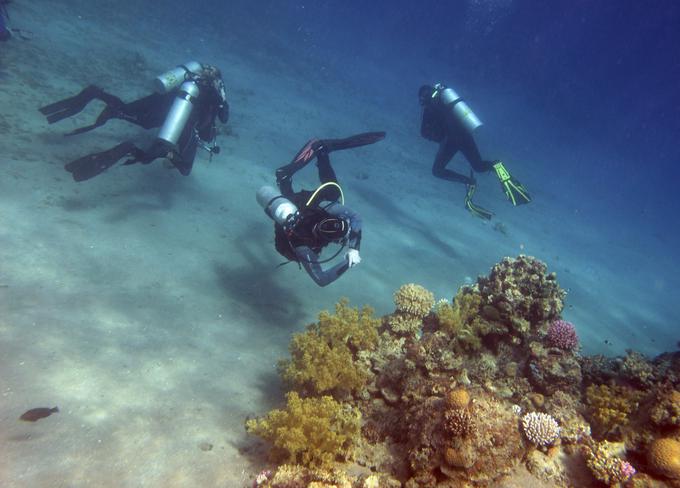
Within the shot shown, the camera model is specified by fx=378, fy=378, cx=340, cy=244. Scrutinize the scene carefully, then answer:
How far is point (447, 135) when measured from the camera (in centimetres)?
1280

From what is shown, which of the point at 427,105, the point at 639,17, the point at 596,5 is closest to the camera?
the point at 427,105

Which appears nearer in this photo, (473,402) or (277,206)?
(473,402)

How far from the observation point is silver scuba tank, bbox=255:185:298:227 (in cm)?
609

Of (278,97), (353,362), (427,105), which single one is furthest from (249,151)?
(353,362)

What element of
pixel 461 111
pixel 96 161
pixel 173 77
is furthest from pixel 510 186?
pixel 96 161

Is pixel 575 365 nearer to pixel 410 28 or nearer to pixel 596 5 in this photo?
pixel 596 5

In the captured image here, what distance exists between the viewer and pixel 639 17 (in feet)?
133

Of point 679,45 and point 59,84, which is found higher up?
point 679,45

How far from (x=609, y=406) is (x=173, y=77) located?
10.6 meters

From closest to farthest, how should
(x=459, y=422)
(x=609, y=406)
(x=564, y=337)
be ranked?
(x=459, y=422)
(x=609, y=406)
(x=564, y=337)

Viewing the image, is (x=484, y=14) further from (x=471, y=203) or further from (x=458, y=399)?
(x=458, y=399)

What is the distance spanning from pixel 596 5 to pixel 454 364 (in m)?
57.2

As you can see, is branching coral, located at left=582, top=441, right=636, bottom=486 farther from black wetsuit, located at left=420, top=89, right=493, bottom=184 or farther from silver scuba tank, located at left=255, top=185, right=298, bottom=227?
black wetsuit, located at left=420, top=89, right=493, bottom=184

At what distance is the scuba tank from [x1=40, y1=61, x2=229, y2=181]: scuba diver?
7.02 meters
